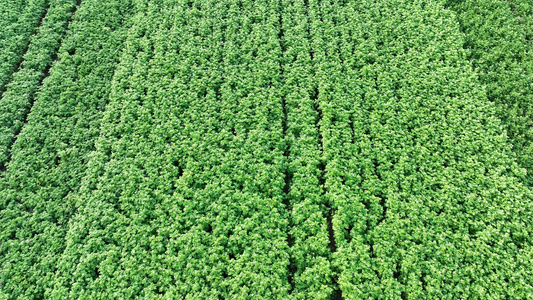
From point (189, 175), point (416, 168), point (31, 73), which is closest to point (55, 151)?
point (31, 73)

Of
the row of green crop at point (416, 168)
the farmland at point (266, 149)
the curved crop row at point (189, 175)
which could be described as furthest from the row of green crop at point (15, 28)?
the row of green crop at point (416, 168)

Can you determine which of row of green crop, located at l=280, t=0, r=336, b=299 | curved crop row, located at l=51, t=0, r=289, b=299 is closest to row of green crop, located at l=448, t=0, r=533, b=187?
row of green crop, located at l=280, t=0, r=336, b=299

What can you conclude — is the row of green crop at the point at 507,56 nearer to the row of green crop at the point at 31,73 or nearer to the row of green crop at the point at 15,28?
the row of green crop at the point at 31,73

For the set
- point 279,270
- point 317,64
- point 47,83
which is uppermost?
point 317,64

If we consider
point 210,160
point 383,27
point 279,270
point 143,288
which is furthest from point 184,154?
point 383,27

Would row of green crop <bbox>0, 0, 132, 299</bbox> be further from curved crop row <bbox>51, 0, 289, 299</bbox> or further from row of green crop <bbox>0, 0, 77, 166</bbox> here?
curved crop row <bbox>51, 0, 289, 299</bbox>

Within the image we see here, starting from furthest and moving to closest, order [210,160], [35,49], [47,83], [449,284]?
[35,49] < [47,83] < [210,160] < [449,284]

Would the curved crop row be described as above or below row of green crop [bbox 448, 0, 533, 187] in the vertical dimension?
below

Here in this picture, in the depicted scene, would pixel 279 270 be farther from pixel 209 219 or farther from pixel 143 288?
pixel 143 288
